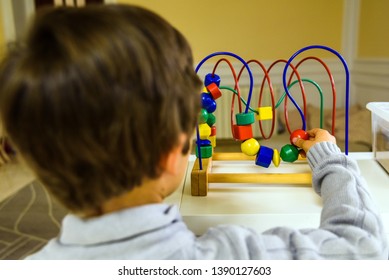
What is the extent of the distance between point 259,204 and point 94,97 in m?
0.42

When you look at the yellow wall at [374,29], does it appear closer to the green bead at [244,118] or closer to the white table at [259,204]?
the white table at [259,204]

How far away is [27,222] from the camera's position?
63.3 inches

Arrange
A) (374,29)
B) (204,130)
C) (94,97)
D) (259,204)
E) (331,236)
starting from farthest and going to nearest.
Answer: (374,29), (204,130), (259,204), (331,236), (94,97)

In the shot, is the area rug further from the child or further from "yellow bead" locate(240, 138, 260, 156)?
the child

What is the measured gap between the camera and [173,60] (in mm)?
377

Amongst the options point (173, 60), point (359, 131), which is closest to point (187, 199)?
point (173, 60)

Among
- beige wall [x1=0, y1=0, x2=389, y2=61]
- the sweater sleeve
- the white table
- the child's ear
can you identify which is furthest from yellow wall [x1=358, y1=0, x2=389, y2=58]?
the child's ear

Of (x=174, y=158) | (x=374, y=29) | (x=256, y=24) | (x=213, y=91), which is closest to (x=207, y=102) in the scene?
(x=213, y=91)

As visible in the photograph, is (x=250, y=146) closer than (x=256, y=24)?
Yes

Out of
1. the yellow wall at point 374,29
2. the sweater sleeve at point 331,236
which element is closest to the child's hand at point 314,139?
the sweater sleeve at point 331,236

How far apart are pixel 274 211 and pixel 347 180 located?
157mm

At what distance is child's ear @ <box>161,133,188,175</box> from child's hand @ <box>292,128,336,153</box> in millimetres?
317

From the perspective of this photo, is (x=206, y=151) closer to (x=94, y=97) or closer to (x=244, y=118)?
(x=244, y=118)

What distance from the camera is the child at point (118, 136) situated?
1.09 ft
